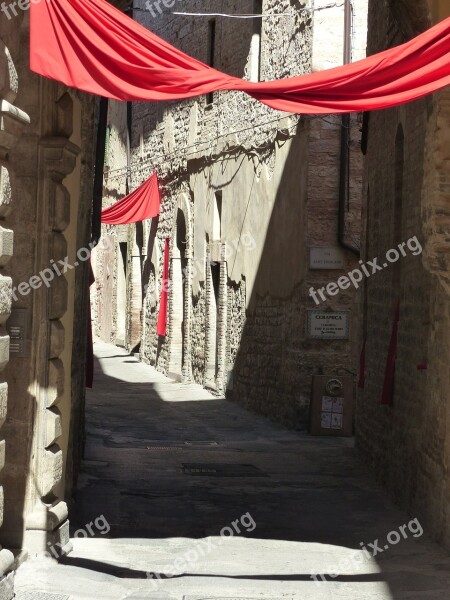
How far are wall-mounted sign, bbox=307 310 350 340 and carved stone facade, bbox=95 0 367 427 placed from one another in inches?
3.4

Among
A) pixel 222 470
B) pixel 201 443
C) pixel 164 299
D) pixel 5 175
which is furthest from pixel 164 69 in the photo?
pixel 164 299

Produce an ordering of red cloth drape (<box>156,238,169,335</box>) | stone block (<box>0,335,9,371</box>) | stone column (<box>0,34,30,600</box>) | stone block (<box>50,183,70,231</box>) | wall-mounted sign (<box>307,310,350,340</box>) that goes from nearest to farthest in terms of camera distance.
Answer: stone column (<box>0,34,30,600</box>)
stone block (<box>0,335,9,371</box>)
stone block (<box>50,183,70,231</box>)
wall-mounted sign (<box>307,310,350,340</box>)
red cloth drape (<box>156,238,169,335</box>)

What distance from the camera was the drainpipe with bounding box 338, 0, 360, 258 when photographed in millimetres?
14625

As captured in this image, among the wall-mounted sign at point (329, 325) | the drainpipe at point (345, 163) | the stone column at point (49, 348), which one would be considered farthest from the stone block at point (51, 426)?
the drainpipe at point (345, 163)

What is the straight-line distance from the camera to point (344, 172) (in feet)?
48.5

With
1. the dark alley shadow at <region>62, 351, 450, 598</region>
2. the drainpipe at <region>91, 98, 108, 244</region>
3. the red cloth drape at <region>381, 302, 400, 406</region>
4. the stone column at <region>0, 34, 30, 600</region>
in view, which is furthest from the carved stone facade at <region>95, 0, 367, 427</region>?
the stone column at <region>0, 34, 30, 600</region>

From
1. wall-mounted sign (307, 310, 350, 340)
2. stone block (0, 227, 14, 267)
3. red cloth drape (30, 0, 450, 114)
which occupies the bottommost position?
wall-mounted sign (307, 310, 350, 340)

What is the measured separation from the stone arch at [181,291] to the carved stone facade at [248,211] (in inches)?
1.0

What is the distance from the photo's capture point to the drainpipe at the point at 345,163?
48.0 ft

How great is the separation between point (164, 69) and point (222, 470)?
5775 millimetres

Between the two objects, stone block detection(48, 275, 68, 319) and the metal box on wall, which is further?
Answer: the metal box on wall

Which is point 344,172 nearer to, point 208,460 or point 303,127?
point 303,127

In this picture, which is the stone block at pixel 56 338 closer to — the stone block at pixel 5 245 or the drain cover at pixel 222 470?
the stone block at pixel 5 245

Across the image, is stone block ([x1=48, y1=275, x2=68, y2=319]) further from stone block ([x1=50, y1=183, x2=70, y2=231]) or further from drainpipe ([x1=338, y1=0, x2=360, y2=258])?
drainpipe ([x1=338, y1=0, x2=360, y2=258])
